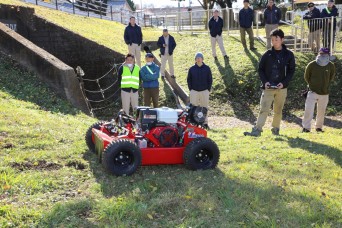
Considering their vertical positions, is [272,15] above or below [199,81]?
above

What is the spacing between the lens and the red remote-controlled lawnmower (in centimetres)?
547

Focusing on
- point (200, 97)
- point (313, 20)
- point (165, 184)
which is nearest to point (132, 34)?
point (200, 97)

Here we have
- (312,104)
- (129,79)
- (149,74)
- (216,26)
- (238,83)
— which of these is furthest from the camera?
(216,26)

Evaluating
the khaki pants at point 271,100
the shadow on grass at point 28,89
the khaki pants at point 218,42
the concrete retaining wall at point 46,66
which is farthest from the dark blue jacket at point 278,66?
the khaki pants at point 218,42

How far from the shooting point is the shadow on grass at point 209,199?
429 cm

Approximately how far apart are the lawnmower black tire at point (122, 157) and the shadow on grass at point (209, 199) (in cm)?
12

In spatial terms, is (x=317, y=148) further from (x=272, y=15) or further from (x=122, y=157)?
(x=272, y=15)

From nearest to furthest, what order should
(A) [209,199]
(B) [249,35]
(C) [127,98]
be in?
(A) [209,199] → (C) [127,98] → (B) [249,35]

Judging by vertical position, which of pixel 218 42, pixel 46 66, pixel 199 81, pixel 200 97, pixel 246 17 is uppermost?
pixel 246 17

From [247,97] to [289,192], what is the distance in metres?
8.44

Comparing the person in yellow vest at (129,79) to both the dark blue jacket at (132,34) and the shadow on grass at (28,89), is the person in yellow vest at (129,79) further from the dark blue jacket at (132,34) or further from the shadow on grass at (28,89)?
the dark blue jacket at (132,34)

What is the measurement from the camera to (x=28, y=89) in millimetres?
10414

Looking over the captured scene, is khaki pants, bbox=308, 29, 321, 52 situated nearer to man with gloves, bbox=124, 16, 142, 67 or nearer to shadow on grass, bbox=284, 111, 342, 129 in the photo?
shadow on grass, bbox=284, 111, 342, 129

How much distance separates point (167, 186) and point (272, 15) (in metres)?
11.1
